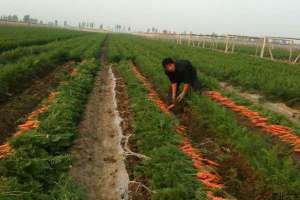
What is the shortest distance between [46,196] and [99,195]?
0.78 m

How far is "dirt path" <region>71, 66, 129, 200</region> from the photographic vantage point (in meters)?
4.91

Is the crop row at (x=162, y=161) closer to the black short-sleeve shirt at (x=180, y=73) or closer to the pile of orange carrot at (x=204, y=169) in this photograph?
the pile of orange carrot at (x=204, y=169)

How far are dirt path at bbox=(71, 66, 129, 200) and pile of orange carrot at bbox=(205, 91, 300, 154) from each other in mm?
2422

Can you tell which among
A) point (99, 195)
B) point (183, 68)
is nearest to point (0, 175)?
point (99, 195)

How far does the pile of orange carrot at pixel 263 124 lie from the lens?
573 centimetres

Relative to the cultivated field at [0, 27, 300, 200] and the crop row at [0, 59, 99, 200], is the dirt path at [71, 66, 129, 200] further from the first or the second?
the crop row at [0, 59, 99, 200]

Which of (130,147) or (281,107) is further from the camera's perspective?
(281,107)

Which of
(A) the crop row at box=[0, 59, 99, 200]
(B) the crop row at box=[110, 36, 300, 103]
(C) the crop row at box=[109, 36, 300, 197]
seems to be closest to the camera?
(A) the crop row at box=[0, 59, 99, 200]

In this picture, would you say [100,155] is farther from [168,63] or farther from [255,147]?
[255,147]

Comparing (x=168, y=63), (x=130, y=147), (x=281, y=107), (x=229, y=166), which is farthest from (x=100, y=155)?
(x=281, y=107)

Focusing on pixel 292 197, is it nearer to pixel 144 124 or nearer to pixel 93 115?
pixel 144 124

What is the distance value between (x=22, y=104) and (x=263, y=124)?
5358mm

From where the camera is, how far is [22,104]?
8.70 m

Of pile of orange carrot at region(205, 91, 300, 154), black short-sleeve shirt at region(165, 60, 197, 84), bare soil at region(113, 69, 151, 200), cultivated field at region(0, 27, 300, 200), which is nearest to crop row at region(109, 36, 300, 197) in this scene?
cultivated field at region(0, 27, 300, 200)
